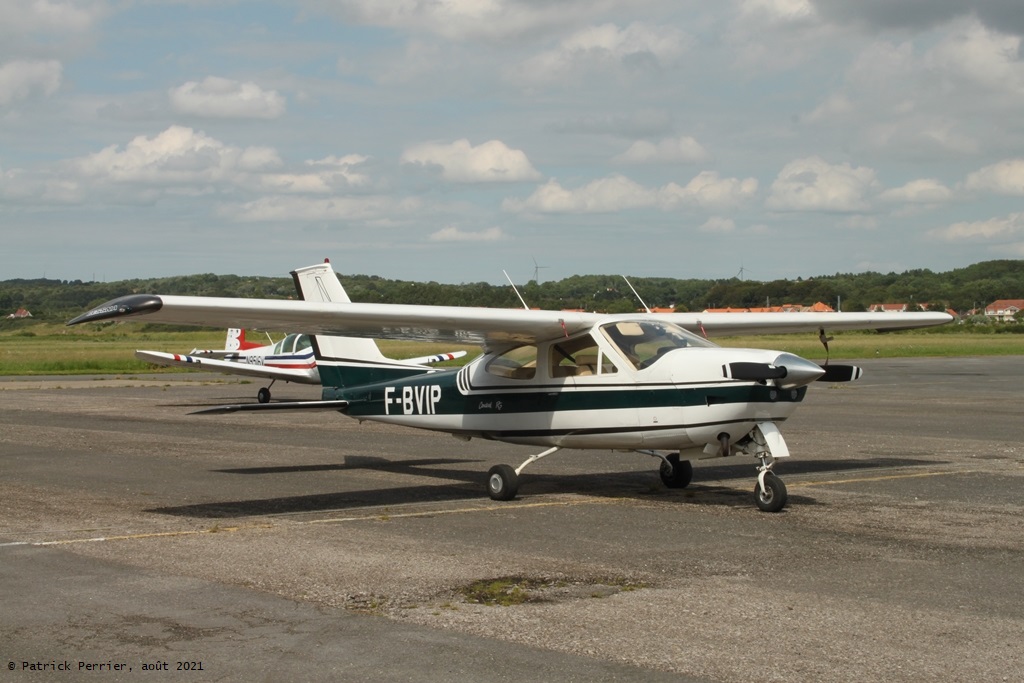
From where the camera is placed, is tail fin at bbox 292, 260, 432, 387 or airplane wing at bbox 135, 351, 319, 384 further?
airplane wing at bbox 135, 351, 319, 384

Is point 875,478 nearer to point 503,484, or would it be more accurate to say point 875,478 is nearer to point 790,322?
point 790,322

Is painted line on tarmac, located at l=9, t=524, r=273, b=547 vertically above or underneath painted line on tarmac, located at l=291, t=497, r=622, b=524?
above

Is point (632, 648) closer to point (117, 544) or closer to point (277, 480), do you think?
point (117, 544)

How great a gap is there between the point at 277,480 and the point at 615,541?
574 centimetres

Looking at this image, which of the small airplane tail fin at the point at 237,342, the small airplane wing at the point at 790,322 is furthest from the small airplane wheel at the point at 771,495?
the small airplane tail fin at the point at 237,342

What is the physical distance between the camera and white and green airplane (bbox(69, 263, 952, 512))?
33.5 ft

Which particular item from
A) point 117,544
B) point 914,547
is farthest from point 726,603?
point 117,544

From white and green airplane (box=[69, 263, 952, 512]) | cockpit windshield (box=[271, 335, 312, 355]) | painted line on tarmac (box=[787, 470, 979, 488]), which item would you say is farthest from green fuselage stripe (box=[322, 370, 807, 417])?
cockpit windshield (box=[271, 335, 312, 355])

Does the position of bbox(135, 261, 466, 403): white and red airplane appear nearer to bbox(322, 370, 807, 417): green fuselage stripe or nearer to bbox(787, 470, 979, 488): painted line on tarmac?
bbox(322, 370, 807, 417): green fuselage stripe

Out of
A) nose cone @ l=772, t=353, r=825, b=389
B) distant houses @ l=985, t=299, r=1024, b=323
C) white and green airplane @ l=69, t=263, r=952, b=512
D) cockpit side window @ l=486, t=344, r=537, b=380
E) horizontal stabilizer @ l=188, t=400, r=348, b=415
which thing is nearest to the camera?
nose cone @ l=772, t=353, r=825, b=389

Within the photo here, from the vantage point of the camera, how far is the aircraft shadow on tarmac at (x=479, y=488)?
37.0 ft

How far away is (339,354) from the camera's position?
14047 mm

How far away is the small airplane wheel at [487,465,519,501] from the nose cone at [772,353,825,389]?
3017mm

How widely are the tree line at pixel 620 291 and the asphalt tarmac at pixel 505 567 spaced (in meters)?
2.38
